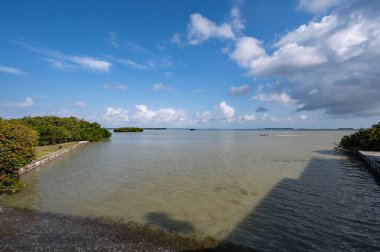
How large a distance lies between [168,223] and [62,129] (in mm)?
54280

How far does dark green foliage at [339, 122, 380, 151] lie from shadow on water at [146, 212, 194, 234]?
3589cm

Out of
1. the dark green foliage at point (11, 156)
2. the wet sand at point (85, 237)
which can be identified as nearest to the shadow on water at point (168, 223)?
the wet sand at point (85, 237)

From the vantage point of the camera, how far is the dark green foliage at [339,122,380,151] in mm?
37412

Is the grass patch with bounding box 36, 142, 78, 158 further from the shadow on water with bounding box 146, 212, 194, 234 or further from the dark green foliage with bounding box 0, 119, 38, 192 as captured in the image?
the shadow on water with bounding box 146, 212, 194, 234

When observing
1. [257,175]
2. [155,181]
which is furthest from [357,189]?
[155,181]

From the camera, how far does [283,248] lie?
9086 mm

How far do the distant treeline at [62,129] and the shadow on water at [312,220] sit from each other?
48364mm

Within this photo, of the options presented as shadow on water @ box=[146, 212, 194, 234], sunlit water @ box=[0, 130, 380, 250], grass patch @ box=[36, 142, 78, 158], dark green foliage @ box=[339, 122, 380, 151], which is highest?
dark green foliage @ box=[339, 122, 380, 151]

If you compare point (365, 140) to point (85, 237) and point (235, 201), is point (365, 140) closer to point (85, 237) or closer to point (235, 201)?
point (235, 201)

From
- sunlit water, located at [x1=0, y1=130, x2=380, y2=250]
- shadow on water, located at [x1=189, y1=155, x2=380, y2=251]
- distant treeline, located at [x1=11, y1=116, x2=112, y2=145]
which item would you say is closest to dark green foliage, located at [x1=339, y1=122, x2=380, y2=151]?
sunlit water, located at [x1=0, y1=130, x2=380, y2=250]

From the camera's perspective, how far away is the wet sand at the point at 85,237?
8.91 metres

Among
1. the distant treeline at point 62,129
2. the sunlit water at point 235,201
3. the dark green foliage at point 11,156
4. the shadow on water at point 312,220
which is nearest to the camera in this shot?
the shadow on water at point 312,220

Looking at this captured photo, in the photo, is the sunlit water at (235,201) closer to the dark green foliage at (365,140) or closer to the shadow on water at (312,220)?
the shadow on water at (312,220)

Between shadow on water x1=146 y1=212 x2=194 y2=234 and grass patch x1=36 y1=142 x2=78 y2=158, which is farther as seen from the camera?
grass patch x1=36 y1=142 x2=78 y2=158
